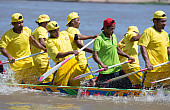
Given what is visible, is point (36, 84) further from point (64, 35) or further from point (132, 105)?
point (132, 105)

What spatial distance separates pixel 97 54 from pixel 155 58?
144 centimetres

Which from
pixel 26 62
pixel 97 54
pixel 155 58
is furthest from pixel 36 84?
pixel 155 58

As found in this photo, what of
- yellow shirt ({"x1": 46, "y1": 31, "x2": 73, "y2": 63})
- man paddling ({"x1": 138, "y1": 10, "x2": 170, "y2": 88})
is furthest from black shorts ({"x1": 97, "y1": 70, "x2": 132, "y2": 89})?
yellow shirt ({"x1": 46, "y1": 31, "x2": 73, "y2": 63})

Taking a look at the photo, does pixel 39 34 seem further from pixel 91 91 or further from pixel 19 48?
pixel 91 91

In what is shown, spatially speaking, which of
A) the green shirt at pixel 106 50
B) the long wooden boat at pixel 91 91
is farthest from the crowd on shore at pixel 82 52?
the long wooden boat at pixel 91 91

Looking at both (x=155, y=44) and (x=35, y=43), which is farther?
(x=35, y=43)

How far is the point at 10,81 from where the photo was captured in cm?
1282

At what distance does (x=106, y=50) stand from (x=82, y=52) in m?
1.45

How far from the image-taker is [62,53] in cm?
1123

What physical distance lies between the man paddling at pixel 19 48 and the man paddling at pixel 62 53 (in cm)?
112

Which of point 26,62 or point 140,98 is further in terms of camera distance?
point 26,62

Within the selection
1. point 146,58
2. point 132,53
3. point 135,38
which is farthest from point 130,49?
point 146,58

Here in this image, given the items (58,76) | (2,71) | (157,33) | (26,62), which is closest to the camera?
(157,33)

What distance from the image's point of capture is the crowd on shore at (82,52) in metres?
10.9
